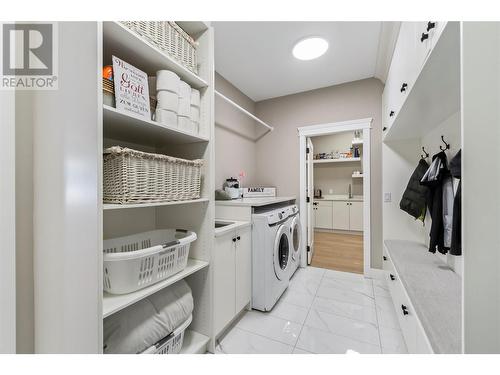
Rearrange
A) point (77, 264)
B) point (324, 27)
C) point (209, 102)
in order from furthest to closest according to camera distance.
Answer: point (324, 27) → point (209, 102) → point (77, 264)

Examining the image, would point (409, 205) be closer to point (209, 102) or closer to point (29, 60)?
point (209, 102)

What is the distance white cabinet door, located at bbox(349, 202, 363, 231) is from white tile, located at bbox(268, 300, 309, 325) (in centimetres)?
329

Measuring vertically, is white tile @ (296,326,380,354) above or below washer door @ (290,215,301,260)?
below

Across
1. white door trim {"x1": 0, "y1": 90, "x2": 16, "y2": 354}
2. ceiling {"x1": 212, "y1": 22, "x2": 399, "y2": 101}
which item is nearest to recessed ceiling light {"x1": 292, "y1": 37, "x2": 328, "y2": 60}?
ceiling {"x1": 212, "y1": 22, "x2": 399, "y2": 101}

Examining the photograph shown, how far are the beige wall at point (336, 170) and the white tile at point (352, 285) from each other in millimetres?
3006

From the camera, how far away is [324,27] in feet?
5.82

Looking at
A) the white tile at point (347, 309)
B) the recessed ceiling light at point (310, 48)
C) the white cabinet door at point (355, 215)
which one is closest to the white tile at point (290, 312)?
the white tile at point (347, 309)

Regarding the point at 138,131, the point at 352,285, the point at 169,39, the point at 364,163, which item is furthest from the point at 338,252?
the point at 169,39

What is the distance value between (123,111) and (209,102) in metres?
0.60

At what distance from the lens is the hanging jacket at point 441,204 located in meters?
1.44

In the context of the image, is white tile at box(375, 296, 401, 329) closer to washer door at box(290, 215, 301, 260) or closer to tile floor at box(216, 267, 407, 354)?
tile floor at box(216, 267, 407, 354)

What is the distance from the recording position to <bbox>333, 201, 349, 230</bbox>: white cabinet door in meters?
4.75

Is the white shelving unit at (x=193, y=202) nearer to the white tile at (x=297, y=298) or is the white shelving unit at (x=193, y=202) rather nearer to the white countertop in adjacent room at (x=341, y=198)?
the white tile at (x=297, y=298)
